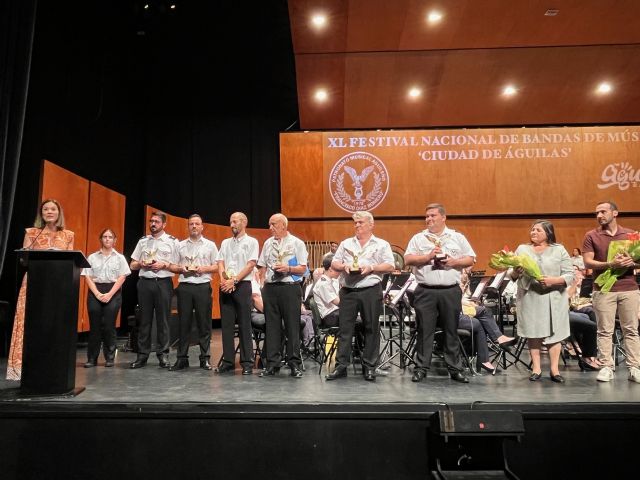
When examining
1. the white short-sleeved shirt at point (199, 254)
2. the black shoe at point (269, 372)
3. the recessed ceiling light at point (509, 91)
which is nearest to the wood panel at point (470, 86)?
the recessed ceiling light at point (509, 91)

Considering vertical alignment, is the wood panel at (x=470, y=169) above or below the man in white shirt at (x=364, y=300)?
above

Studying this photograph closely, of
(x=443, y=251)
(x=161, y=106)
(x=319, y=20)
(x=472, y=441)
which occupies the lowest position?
(x=472, y=441)

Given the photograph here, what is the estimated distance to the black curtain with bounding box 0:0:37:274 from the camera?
179 inches

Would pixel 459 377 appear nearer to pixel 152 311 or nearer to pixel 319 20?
pixel 152 311

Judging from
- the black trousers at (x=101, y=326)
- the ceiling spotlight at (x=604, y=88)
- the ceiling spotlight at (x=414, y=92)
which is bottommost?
the black trousers at (x=101, y=326)

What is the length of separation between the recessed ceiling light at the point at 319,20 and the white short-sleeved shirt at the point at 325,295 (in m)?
4.89

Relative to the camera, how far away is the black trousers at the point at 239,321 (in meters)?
5.14

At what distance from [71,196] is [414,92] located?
6946mm

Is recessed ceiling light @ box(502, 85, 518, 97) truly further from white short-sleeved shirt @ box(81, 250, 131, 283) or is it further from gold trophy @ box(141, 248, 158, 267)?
white short-sleeved shirt @ box(81, 250, 131, 283)

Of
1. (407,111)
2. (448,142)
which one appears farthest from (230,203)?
(448,142)

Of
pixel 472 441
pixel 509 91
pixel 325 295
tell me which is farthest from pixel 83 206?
pixel 509 91

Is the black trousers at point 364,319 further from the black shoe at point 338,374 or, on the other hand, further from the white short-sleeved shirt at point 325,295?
the white short-sleeved shirt at point 325,295

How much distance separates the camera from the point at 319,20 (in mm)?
8367

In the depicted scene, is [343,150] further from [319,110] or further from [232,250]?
[232,250]
